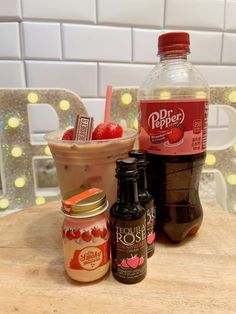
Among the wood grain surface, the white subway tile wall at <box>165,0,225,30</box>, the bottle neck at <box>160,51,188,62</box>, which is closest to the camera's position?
the wood grain surface

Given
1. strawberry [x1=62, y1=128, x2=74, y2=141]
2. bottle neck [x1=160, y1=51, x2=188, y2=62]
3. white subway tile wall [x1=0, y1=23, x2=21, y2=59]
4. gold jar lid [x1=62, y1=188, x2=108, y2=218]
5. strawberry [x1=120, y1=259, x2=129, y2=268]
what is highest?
white subway tile wall [x1=0, y1=23, x2=21, y2=59]

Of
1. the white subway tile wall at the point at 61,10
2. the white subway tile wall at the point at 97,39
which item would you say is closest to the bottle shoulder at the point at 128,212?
the white subway tile wall at the point at 97,39

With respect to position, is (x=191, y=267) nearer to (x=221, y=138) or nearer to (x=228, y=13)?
(x=221, y=138)

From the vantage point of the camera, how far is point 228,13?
0.92 meters

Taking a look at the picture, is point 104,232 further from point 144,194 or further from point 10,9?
point 10,9

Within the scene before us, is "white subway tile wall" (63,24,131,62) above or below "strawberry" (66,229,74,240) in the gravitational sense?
above

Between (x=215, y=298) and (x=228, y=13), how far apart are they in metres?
0.92

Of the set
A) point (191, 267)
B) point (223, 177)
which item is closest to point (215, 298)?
point (191, 267)

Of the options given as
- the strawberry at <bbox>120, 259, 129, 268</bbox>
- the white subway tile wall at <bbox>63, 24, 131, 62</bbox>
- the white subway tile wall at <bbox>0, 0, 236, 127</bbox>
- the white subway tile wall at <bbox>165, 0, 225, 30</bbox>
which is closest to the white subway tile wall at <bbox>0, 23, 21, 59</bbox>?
the white subway tile wall at <bbox>0, 0, 236, 127</bbox>

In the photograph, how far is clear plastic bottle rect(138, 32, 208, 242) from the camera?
41 centimetres

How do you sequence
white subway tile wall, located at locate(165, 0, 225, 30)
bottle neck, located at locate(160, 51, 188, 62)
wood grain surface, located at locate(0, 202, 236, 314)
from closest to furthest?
1. wood grain surface, located at locate(0, 202, 236, 314)
2. bottle neck, located at locate(160, 51, 188, 62)
3. white subway tile wall, located at locate(165, 0, 225, 30)

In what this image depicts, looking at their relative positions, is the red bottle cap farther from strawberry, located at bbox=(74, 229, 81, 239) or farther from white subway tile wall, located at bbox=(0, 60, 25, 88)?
white subway tile wall, located at bbox=(0, 60, 25, 88)

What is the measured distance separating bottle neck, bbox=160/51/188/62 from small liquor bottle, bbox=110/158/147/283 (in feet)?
0.67

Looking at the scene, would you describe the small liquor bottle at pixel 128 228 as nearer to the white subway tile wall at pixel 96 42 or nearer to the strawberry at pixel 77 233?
the strawberry at pixel 77 233
